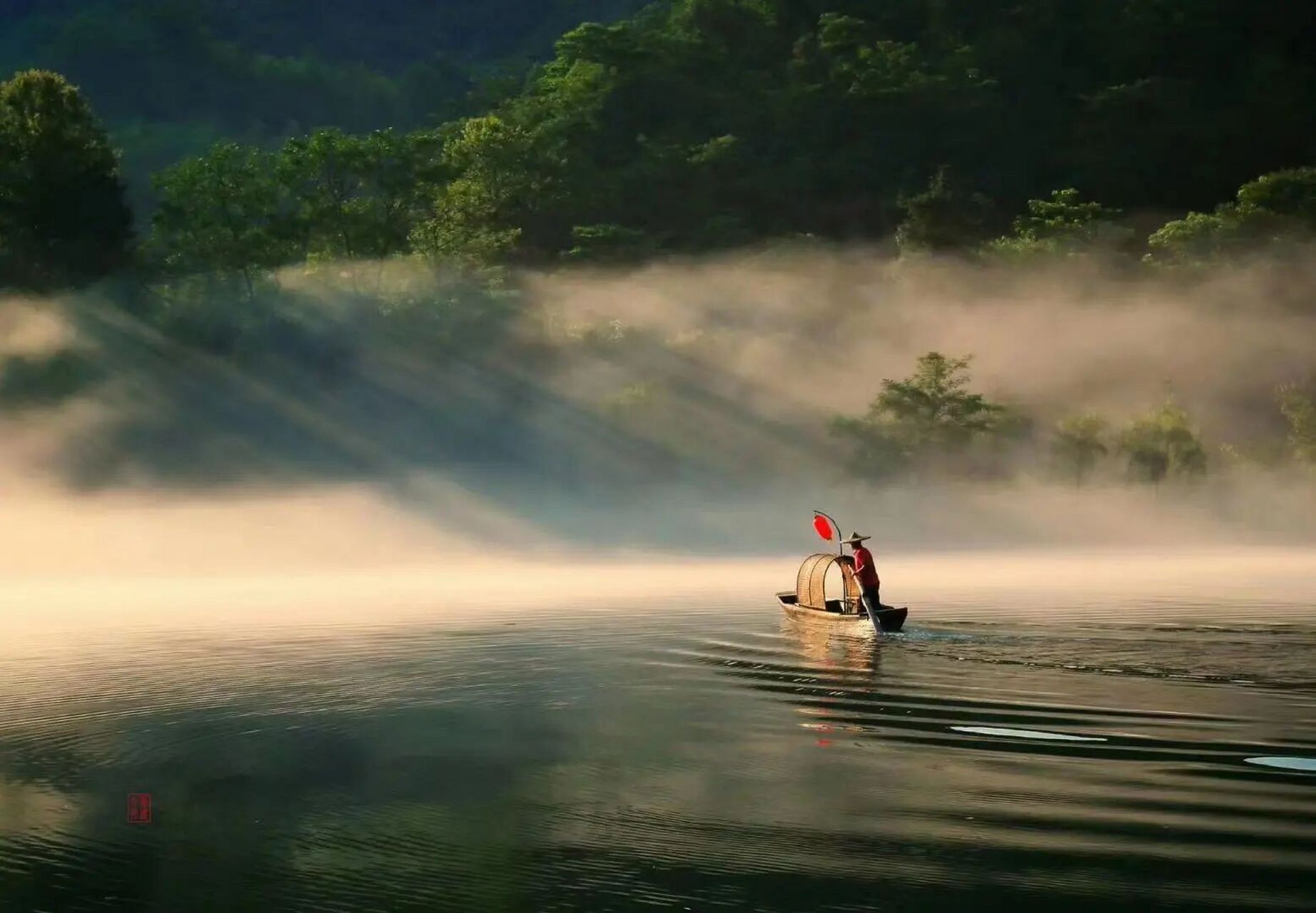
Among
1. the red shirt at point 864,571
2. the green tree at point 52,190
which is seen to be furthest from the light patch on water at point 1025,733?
the green tree at point 52,190

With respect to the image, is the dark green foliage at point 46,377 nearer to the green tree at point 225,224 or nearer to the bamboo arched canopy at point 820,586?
the green tree at point 225,224

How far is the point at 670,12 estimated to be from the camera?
154m

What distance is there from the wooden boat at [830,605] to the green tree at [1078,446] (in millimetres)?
57741

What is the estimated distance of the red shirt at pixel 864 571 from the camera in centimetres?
3603

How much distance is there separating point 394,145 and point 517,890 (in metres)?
111

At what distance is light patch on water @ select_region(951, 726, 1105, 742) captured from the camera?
886 inches

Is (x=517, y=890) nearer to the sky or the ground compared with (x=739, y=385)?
nearer to the ground

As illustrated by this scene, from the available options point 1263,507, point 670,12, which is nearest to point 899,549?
point 1263,507

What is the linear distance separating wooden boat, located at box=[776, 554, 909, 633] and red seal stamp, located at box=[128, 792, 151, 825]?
17989 millimetres

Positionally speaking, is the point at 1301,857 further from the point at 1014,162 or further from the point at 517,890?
the point at 1014,162

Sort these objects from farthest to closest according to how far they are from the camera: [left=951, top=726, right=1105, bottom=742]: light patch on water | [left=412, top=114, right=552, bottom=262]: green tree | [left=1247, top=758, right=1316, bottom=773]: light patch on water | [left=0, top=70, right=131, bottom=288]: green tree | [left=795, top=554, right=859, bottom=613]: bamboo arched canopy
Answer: [left=412, top=114, right=552, bottom=262]: green tree
[left=0, top=70, right=131, bottom=288]: green tree
[left=795, top=554, right=859, bottom=613]: bamboo arched canopy
[left=951, top=726, right=1105, bottom=742]: light patch on water
[left=1247, top=758, right=1316, bottom=773]: light patch on water

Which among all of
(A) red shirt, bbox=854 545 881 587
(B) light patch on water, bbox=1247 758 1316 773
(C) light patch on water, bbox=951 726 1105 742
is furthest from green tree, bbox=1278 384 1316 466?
(B) light patch on water, bbox=1247 758 1316 773

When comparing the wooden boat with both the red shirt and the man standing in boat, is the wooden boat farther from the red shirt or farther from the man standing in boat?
the red shirt

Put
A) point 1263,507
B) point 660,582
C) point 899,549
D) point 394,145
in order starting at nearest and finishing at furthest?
1. point 660,582
2. point 899,549
3. point 1263,507
4. point 394,145
